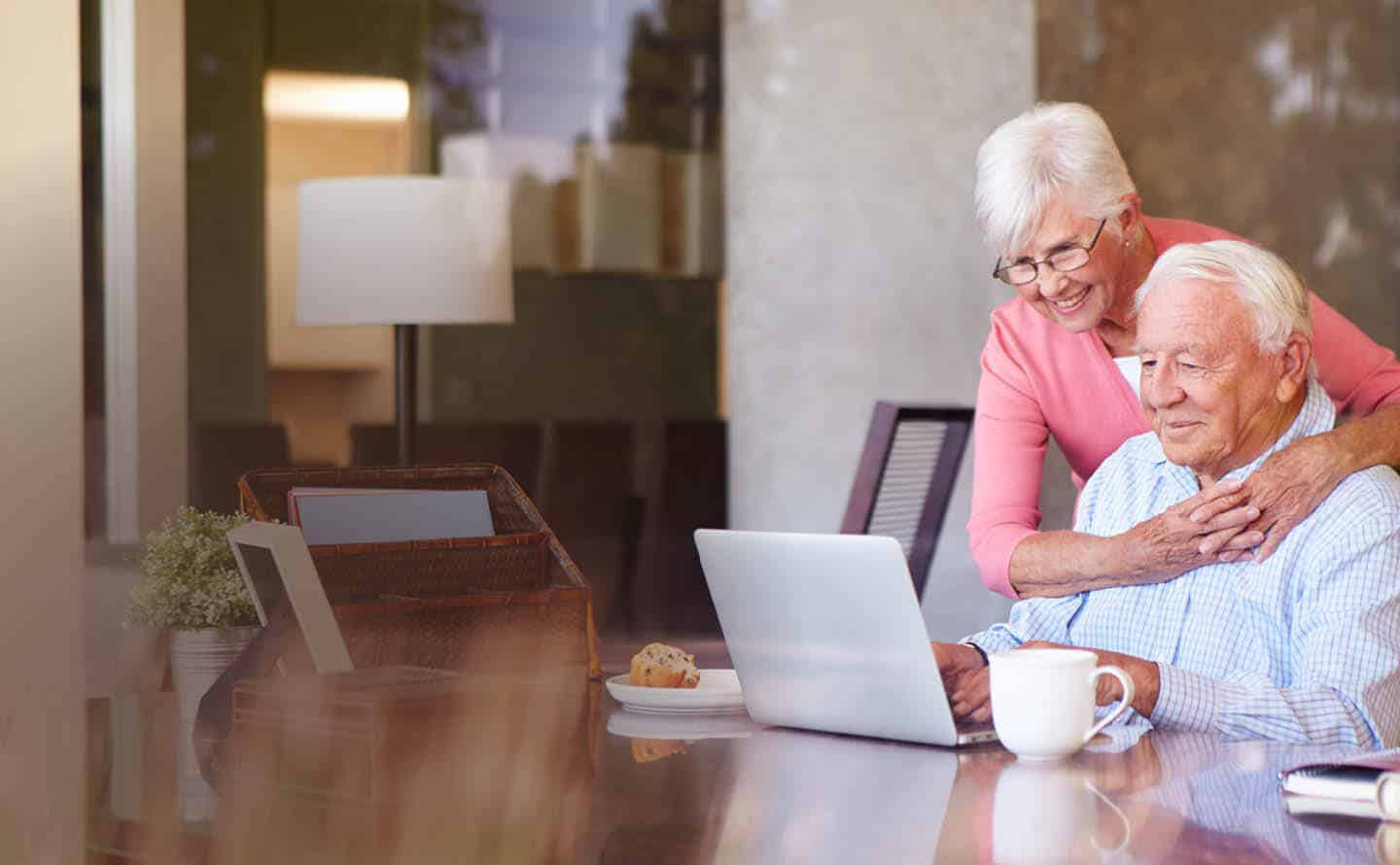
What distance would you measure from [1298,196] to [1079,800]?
3.71 m

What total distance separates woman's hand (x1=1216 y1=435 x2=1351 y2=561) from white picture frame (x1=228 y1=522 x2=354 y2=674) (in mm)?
768

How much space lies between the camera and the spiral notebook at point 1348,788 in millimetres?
950

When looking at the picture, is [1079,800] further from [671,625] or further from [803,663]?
[671,625]

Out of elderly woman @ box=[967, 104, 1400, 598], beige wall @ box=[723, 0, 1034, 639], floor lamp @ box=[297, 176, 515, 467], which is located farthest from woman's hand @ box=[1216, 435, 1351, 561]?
beige wall @ box=[723, 0, 1034, 639]

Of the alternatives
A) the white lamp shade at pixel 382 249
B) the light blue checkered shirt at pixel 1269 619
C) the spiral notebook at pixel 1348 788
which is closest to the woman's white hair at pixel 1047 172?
the light blue checkered shirt at pixel 1269 619

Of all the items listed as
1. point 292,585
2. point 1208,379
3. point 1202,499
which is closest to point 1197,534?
point 1202,499

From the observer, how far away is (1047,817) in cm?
97

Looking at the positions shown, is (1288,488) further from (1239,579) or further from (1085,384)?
(1085,384)

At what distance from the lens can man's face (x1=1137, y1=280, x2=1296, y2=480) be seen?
1457mm

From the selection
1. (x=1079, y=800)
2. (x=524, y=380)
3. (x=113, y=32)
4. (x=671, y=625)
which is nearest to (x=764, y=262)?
(x=524, y=380)

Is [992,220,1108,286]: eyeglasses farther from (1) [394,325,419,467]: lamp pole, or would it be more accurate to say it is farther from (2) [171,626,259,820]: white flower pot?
(1) [394,325,419,467]: lamp pole

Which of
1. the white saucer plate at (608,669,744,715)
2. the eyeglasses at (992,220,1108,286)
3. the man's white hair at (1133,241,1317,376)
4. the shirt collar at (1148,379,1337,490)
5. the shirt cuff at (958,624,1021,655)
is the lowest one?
the white saucer plate at (608,669,744,715)

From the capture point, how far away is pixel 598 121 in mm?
4117

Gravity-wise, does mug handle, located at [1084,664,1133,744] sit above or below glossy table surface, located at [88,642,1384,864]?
above
